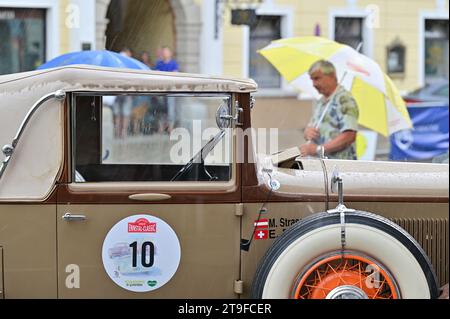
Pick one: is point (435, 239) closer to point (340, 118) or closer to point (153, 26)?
point (340, 118)

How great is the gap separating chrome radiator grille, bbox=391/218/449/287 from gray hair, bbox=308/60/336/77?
8.27 ft

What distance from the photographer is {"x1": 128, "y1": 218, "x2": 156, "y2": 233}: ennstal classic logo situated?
3.44m

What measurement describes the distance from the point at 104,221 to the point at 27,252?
36 centimetres

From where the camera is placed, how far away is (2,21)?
1288 centimetres

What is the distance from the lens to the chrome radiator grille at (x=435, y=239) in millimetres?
3723

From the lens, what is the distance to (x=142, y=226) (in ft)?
11.3

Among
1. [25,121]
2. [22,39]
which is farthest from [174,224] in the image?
[22,39]

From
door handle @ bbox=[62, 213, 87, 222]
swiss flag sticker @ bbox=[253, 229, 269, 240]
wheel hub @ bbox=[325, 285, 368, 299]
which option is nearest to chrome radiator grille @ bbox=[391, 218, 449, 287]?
wheel hub @ bbox=[325, 285, 368, 299]

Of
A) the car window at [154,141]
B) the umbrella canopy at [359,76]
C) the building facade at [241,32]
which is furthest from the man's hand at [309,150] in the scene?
the building facade at [241,32]

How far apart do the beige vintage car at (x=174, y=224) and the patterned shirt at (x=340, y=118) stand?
2.25 m

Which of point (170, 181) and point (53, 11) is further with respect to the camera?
point (53, 11)

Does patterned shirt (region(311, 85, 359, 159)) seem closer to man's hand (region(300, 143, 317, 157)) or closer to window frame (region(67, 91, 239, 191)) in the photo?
man's hand (region(300, 143, 317, 157))
